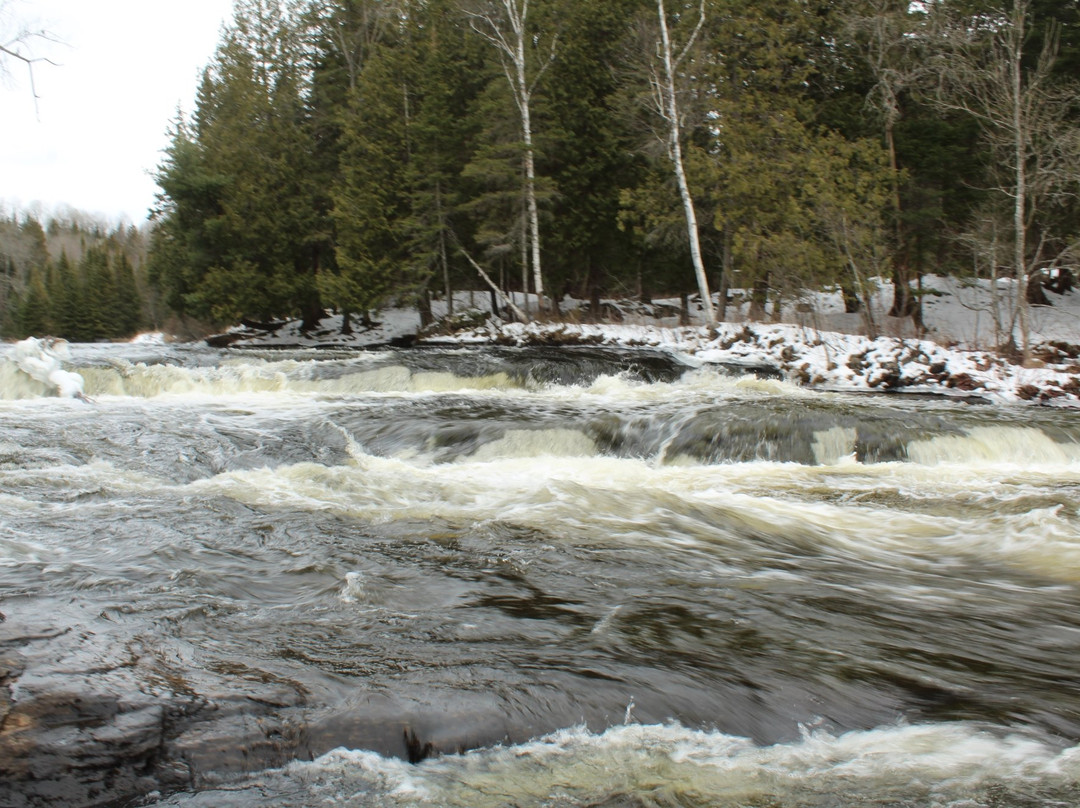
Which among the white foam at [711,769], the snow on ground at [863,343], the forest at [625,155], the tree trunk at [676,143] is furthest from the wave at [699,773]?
the tree trunk at [676,143]

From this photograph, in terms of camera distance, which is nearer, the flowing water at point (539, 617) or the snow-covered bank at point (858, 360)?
the flowing water at point (539, 617)

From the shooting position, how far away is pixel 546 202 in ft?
79.7

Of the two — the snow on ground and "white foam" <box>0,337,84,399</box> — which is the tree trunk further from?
"white foam" <box>0,337,84,399</box>

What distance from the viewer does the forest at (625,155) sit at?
723 inches

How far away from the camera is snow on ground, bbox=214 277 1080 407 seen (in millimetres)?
14188

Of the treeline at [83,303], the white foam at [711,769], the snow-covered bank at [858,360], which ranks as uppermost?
the treeline at [83,303]

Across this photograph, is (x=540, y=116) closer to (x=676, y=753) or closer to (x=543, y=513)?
(x=543, y=513)

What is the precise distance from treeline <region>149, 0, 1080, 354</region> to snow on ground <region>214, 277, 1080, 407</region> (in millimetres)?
951

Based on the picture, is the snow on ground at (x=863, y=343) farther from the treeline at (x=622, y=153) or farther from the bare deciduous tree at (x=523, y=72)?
the bare deciduous tree at (x=523, y=72)

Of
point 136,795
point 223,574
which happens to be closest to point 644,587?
point 223,574

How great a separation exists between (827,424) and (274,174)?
25358mm

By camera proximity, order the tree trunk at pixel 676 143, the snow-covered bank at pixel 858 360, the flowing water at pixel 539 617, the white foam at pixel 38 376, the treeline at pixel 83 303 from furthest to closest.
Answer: the treeline at pixel 83 303, the tree trunk at pixel 676 143, the snow-covered bank at pixel 858 360, the white foam at pixel 38 376, the flowing water at pixel 539 617

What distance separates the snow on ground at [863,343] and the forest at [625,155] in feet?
2.79

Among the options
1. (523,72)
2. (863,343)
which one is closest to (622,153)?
(523,72)
